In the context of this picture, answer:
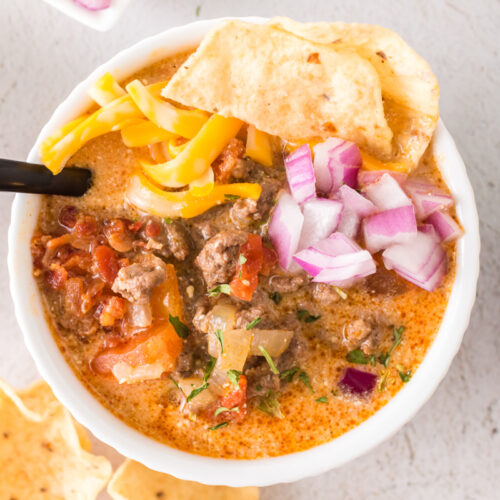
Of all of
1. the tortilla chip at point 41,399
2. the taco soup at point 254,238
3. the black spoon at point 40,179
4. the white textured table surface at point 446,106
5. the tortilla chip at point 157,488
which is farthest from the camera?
the white textured table surface at point 446,106

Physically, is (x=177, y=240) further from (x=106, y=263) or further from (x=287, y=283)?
(x=287, y=283)

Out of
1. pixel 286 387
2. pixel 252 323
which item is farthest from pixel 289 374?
pixel 252 323

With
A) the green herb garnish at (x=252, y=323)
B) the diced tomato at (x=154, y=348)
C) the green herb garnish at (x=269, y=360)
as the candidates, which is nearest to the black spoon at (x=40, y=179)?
the diced tomato at (x=154, y=348)

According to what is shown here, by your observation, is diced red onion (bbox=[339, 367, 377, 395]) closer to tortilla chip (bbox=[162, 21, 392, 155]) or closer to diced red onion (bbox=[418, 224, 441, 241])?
diced red onion (bbox=[418, 224, 441, 241])

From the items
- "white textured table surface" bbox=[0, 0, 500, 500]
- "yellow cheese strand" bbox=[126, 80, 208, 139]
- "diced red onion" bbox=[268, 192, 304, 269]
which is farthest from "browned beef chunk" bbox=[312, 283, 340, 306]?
"white textured table surface" bbox=[0, 0, 500, 500]

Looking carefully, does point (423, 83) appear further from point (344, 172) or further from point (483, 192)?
point (483, 192)

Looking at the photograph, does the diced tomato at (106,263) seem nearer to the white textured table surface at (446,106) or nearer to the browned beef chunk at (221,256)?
the browned beef chunk at (221,256)

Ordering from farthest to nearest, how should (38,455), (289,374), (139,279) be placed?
(38,455)
(289,374)
(139,279)

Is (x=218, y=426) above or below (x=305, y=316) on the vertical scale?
below
